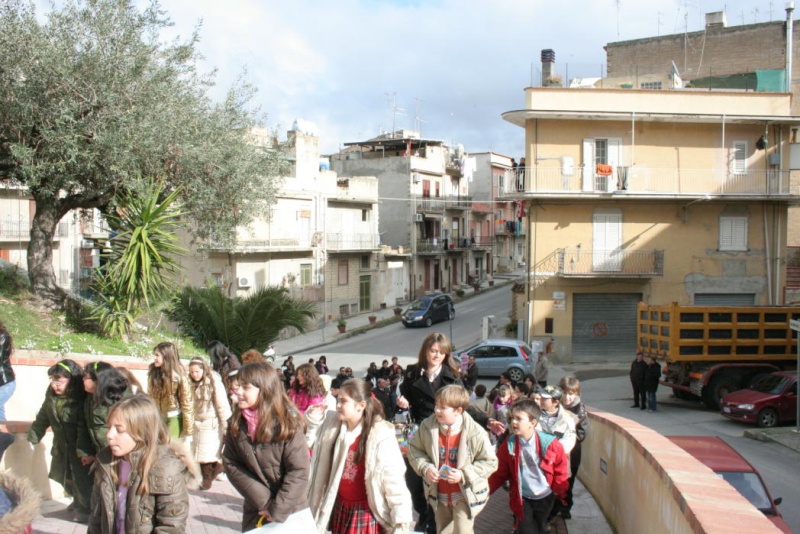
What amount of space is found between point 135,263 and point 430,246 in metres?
42.1

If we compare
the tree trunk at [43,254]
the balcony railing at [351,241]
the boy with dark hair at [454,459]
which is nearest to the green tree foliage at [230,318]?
the tree trunk at [43,254]

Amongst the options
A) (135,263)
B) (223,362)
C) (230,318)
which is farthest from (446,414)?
(230,318)

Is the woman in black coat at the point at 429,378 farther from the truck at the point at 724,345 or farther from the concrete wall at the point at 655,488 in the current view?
the truck at the point at 724,345

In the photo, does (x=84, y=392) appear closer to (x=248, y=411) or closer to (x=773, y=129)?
(x=248, y=411)

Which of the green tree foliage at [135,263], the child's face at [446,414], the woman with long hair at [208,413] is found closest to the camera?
the child's face at [446,414]

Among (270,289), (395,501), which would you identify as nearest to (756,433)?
(270,289)

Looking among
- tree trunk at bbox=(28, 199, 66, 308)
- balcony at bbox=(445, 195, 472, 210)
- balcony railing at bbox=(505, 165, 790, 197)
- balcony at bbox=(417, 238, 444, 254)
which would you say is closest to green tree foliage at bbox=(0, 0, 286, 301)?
tree trunk at bbox=(28, 199, 66, 308)

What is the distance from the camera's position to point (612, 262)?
29.1m

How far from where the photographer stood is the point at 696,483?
15.6 ft

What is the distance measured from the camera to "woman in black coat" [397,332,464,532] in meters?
6.70

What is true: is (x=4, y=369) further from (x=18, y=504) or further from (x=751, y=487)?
(x=751, y=487)

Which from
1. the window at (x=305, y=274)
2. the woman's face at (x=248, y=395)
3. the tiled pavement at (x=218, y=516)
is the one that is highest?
the window at (x=305, y=274)

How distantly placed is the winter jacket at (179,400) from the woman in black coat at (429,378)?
7.28 feet

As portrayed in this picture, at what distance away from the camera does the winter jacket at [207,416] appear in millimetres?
7727
